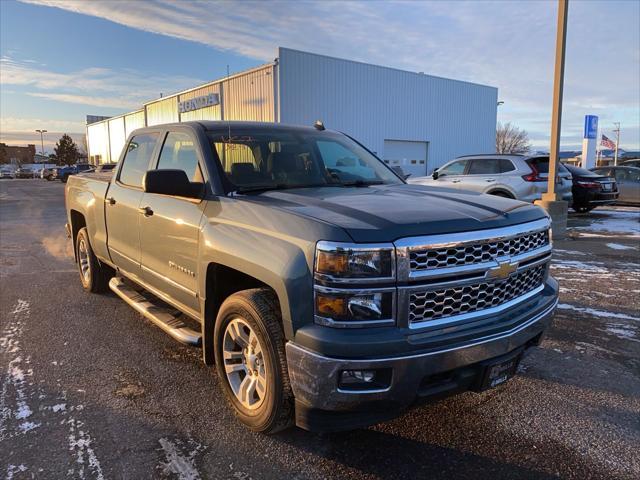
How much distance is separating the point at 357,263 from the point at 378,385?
1.94ft

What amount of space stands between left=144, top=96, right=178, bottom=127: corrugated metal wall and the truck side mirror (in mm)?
30398

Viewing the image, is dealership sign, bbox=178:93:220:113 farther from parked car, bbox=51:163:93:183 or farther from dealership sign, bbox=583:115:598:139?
dealership sign, bbox=583:115:598:139

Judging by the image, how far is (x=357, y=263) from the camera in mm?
2260

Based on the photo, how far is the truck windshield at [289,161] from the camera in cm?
354

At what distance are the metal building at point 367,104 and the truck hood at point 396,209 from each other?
18316 mm

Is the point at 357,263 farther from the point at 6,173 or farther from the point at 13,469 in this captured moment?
the point at 6,173

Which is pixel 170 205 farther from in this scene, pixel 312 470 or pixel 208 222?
pixel 312 470

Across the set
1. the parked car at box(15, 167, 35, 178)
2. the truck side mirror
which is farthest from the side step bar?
the parked car at box(15, 167, 35, 178)

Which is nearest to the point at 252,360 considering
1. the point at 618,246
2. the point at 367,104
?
the point at 618,246

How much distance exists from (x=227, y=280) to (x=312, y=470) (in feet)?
4.09

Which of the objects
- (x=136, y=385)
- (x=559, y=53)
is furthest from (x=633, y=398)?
(x=559, y=53)

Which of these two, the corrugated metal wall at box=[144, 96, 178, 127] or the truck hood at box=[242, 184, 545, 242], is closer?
the truck hood at box=[242, 184, 545, 242]

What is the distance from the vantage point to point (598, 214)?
1480 cm

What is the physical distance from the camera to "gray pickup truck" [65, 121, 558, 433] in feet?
7.48
